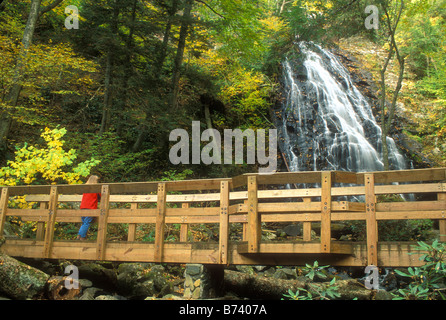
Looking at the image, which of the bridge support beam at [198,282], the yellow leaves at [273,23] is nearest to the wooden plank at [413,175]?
the bridge support beam at [198,282]

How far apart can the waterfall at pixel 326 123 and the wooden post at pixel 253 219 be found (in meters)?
10.6

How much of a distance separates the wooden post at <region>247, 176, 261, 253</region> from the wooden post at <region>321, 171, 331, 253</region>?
0.97m

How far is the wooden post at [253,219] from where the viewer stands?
5.63 meters

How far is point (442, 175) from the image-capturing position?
5.44 m

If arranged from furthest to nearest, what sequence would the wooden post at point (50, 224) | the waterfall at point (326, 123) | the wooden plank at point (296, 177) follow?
the waterfall at point (326, 123)
the wooden post at point (50, 224)
the wooden plank at point (296, 177)

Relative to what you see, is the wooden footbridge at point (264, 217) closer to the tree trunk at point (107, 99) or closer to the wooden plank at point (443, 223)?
the wooden plank at point (443, 223)

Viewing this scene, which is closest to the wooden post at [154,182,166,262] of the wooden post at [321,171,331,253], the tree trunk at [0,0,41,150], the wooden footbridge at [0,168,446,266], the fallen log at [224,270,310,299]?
the wooden footbridge at [0,168,446,266]

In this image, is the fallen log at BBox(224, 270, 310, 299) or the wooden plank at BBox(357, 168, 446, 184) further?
the fallen log at BBox(224, 270, 310, 299)

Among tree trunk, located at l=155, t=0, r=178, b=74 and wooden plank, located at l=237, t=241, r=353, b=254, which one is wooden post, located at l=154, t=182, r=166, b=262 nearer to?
wooden plank, located at l=237, t=241, r=353, b=254

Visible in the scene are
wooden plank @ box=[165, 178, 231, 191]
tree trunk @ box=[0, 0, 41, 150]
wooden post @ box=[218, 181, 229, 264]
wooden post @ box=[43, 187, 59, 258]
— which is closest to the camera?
wooden post @ box=[218, 181, 229, 264]

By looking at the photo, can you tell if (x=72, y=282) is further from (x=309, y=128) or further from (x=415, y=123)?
(x=415, y=123)

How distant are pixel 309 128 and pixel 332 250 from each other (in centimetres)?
1337

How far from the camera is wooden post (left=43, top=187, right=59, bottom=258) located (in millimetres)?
7000

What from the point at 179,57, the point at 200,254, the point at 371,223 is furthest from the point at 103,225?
the point at 179,57
